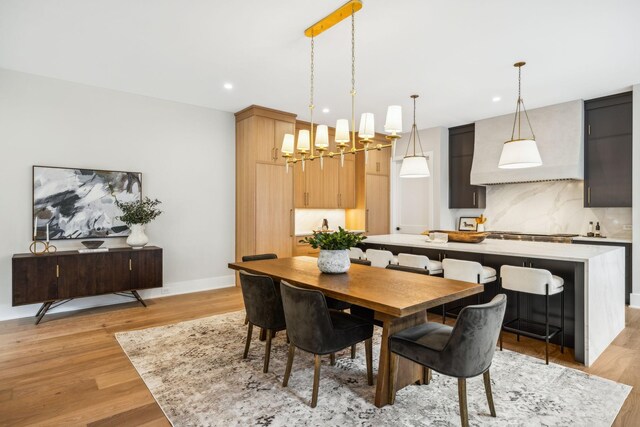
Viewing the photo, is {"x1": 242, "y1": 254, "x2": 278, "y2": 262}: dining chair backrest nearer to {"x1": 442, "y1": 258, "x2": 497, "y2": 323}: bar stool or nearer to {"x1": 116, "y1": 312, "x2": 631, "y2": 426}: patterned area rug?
{"x1": 116, "y1": 312, "x2": 631, "y2": 426}: patterned area rug

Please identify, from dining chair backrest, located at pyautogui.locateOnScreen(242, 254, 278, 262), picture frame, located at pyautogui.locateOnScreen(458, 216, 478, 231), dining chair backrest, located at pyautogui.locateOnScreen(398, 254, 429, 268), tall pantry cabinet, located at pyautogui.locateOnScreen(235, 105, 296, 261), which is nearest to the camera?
dining chair backrest, located at pyautogui.locateOnScreen(398, 254, 429, 268)

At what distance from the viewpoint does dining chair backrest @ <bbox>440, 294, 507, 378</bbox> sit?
75.5 inches

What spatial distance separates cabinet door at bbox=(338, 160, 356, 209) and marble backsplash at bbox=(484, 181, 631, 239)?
263cm

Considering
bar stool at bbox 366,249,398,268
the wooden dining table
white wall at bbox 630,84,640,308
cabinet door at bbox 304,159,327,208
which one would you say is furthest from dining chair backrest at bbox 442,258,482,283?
cabinet door at bbox 304,159,327,208

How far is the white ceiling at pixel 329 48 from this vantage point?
2936 millimetres

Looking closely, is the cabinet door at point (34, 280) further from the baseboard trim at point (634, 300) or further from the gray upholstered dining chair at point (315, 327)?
the baseboard trim at point (634, 300)

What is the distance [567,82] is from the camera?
453cm

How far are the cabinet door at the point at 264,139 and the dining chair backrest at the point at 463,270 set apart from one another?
132 inches

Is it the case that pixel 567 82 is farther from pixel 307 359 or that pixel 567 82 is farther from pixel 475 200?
pixel 307 359

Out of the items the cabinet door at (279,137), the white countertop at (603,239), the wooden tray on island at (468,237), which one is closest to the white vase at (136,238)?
the cabinet door at (279,137)

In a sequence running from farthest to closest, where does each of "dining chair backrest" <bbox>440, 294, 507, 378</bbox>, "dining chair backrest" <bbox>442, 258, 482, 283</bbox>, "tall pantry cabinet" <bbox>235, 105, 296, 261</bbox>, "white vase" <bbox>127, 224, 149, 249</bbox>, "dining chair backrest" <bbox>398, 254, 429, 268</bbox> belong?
"tall pantry cabinet" <bbox>235, 105, 296, 261</bbox>, "white vase" <bbox>127, 224, 149, 249</bbox>, "dining chair backrest" <bbox>398, 254, 429, 268</bbox>, "dining chair backrest" <bbox>442, 258, 482, 283</bbox>, "dining chair backrest" <bbox>440, 294, 507, 378</bbox>

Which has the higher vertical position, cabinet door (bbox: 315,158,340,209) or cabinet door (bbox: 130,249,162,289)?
cabinet door (bbox: 315,158,340,209)

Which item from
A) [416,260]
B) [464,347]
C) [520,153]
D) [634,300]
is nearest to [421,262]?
[416,260]

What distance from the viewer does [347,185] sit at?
733cm
